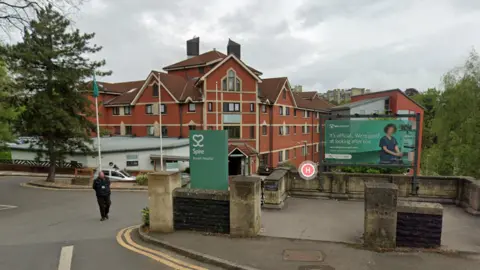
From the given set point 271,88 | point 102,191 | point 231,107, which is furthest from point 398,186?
point 271,88

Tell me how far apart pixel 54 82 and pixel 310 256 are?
20.5m

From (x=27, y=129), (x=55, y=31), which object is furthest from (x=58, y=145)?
(x=55, y=31)

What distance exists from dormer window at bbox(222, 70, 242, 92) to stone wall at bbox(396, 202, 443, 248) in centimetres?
3115

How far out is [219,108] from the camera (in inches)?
1443

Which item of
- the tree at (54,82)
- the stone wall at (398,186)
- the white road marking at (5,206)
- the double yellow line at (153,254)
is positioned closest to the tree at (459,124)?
the stone wall at (398,186)

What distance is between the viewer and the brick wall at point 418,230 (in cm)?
686

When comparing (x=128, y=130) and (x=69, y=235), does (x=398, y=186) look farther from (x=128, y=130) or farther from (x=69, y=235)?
(x=128, y=130)

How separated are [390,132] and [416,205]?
16.8 ft

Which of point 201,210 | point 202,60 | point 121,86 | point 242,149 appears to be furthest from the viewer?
point 121,86

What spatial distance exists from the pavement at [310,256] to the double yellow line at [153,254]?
47 cm

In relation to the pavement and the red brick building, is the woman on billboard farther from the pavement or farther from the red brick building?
the red brick building

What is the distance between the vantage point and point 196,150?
28.7ft

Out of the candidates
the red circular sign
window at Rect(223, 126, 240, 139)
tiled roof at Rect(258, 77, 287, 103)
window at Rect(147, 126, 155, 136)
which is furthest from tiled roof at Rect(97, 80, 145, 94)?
the red circular sign

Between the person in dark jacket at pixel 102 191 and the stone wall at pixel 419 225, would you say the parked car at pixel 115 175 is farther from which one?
the stone wall at pixel 419 225
